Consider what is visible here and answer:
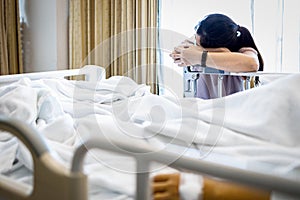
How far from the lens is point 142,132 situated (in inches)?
40.6

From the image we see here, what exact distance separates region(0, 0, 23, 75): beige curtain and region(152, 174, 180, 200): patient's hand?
2.91 meters

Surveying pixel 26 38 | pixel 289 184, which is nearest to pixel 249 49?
pixel 289 184

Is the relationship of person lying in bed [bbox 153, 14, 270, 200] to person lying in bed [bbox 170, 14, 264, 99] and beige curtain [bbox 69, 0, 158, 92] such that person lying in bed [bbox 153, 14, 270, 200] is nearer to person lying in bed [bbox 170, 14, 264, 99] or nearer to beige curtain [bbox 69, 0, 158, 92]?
person lying in bed [bbox 170, 14, 264, 99]

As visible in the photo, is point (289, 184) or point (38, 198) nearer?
point (289, 184)

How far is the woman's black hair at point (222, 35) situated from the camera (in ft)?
5.09

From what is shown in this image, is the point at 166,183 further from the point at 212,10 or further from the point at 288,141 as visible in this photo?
the point at 212,10

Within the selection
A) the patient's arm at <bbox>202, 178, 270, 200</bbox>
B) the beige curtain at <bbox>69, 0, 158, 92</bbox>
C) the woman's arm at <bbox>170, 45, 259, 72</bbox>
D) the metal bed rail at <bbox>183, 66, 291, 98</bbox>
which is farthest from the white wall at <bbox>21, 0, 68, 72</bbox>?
the patient's arm at <bbox>202, 178, 270, 200</bbox>

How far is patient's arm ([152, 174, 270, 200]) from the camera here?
0.58m

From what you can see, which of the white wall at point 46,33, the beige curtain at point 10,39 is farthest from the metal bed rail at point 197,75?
the beige curtain at point 10,39

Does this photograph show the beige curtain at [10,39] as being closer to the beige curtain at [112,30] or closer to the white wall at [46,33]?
the white wall at [46,33]

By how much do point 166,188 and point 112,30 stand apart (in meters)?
2.82

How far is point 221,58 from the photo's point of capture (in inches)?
56.9

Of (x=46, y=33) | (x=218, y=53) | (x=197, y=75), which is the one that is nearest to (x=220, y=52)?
(x=218, y=53)

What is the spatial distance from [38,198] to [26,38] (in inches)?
119
